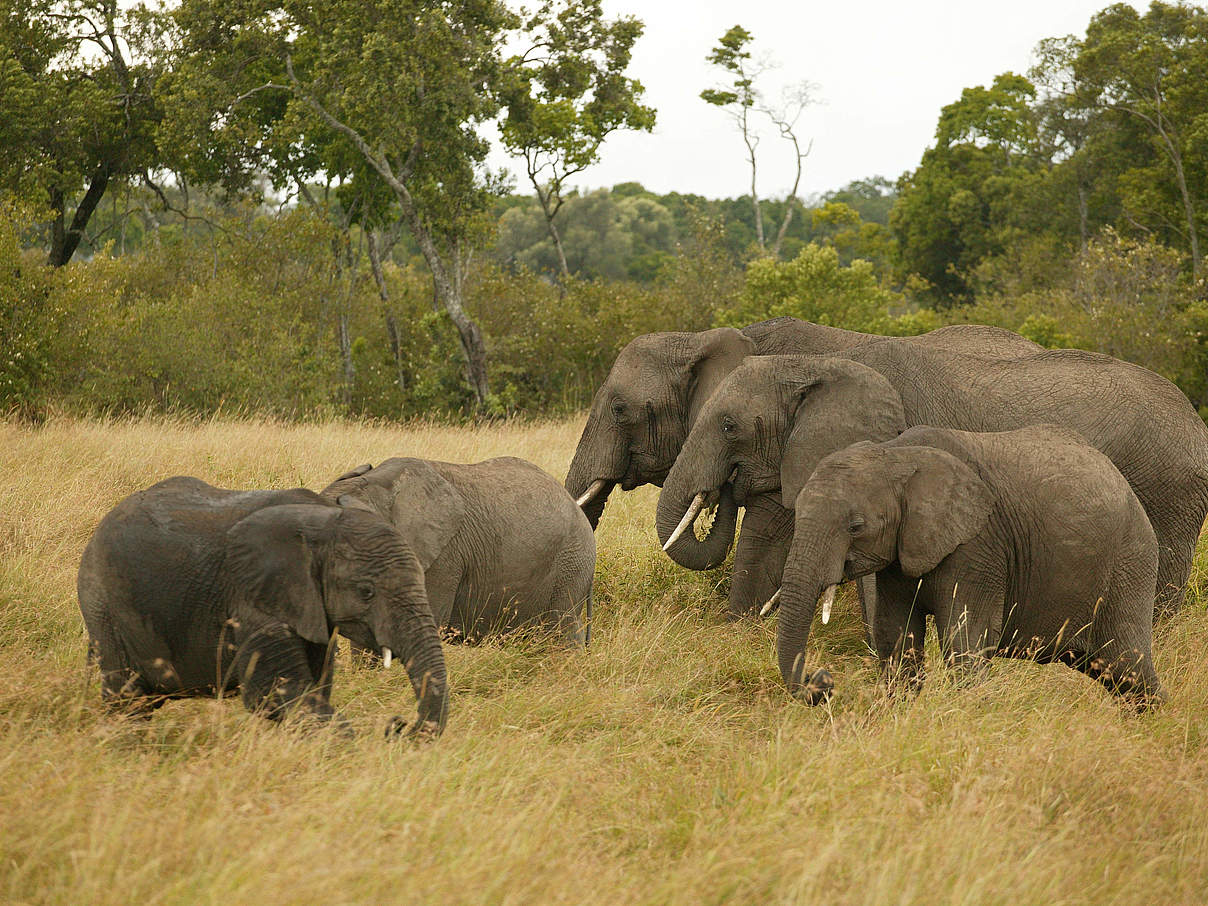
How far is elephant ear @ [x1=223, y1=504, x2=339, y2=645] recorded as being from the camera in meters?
4.36

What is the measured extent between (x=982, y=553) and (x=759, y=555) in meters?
2.26

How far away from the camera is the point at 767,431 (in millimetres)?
7223

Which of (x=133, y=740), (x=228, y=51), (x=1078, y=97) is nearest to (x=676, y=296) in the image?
(x=228, y=51)

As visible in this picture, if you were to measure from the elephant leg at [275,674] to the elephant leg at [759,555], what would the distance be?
367cm

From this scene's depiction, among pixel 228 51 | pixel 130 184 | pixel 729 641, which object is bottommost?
pixel 729 641

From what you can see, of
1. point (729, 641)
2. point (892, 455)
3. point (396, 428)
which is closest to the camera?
point (892, 455)

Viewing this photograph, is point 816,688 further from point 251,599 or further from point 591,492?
point 591,492

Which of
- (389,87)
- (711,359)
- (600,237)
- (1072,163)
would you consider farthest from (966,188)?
(711,359)

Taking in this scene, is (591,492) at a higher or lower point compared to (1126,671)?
higher

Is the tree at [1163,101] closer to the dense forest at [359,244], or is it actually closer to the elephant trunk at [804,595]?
the dense forest at [359,244]

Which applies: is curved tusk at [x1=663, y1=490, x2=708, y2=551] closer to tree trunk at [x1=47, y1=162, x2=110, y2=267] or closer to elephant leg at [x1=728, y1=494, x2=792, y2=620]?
elephant leg at [x1=728, y1=494, x2=792, y2=620]

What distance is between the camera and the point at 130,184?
83.5 ft

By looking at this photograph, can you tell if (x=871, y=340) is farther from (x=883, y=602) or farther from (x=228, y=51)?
(x=228, y=51)

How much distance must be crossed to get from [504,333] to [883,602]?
18.8 metres
